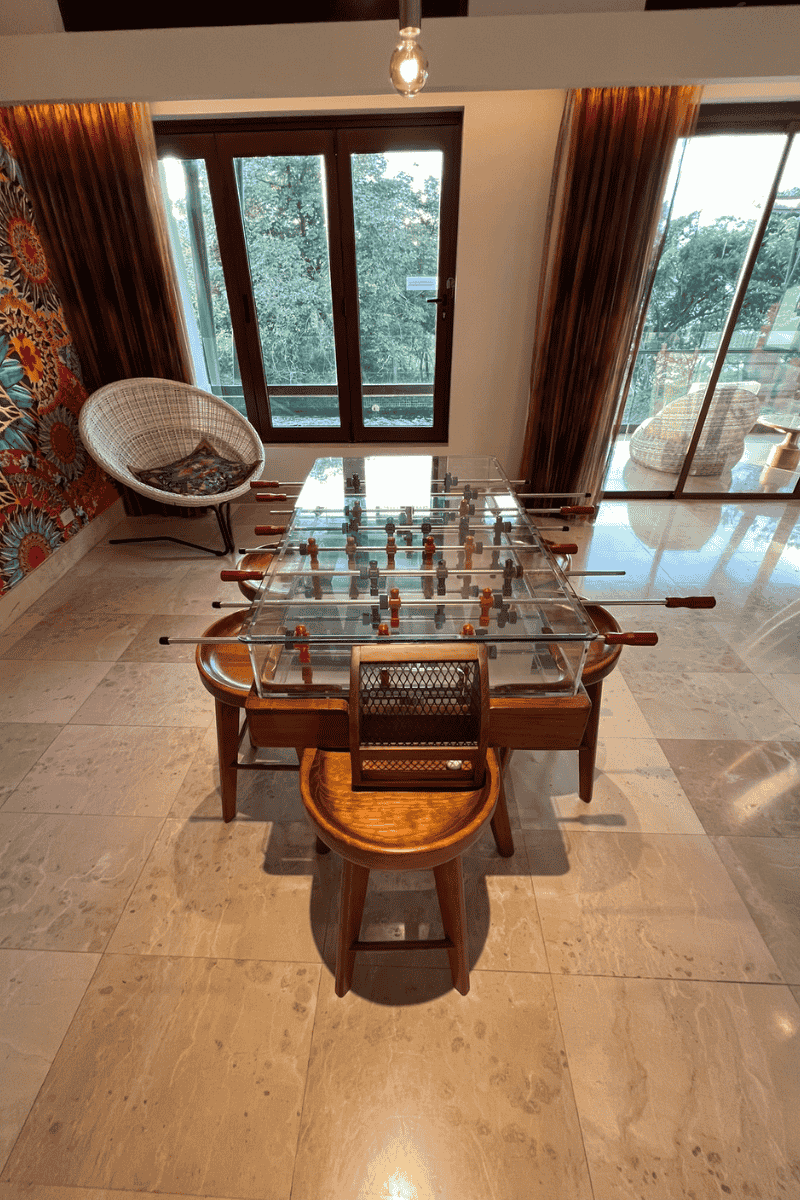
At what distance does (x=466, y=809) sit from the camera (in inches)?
44.4

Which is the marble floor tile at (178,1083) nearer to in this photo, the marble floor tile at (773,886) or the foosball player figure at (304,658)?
the foosball player figure at (304,658)

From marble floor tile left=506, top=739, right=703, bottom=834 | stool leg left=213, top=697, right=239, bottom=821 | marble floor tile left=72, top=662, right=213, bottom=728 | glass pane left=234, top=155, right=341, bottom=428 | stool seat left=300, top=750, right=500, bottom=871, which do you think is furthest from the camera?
glass pane left=234, top=155, right=341, bottom=428

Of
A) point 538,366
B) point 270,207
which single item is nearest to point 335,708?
point 538,366

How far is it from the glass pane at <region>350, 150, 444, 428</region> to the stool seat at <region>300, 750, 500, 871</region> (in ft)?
10.8

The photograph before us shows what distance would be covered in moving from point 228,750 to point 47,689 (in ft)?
3.94

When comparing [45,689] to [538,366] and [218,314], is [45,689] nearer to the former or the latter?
[218,314]

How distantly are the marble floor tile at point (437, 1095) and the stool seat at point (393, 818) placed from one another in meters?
0.57

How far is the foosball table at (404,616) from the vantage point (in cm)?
125

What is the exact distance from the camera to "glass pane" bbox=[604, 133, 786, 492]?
3.04m

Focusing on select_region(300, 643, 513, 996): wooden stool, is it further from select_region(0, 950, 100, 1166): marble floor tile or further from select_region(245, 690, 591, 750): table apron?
select_region(0, 950, 100, 1166): marble floor tile

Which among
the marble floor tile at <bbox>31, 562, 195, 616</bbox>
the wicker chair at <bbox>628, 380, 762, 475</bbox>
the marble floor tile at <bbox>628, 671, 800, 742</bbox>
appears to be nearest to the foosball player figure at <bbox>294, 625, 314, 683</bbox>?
the marble floor tile at <bbox>628, 671, 800, 742</bbox>

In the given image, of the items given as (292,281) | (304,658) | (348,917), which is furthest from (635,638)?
(292,281)

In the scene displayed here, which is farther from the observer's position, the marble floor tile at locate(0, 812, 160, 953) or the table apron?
the marble floor tile at locate(0, 812, 160, 953)

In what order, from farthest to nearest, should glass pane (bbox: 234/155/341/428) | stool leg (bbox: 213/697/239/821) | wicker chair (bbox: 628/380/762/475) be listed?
wicker chair (bbox: 628/380/762/475) < glass pane (bbox: 234/155/341/428) < stool leg (bbox: 213/697/239/821)
